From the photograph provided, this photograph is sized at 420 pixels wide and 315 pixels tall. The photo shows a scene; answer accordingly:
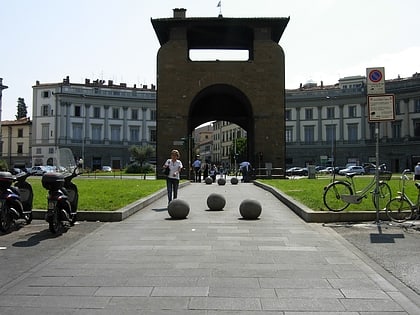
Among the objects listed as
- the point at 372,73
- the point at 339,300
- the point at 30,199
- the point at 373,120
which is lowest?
the point at 339,300

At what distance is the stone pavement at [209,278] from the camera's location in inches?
218

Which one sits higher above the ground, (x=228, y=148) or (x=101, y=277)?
(x=228, y=148)

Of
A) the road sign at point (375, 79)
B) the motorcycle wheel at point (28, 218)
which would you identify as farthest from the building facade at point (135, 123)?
the motorcycle wheel at point (28, 218)

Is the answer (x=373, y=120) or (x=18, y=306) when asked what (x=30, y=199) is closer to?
(x=18, y=306)

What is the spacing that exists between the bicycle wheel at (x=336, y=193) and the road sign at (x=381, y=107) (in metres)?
2.17

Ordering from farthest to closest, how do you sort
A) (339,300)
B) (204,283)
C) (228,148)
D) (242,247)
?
(228,148) < (242,247) < (204,283) < (339,300)

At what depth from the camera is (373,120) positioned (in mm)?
12125

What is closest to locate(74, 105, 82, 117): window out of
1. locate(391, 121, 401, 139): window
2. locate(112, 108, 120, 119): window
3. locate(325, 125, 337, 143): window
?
locate(112, 108, 120, 119): window

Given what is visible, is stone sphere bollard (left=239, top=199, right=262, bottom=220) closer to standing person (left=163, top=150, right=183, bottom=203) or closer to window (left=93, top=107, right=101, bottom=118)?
standing person (left=163, top=150, right=183, bottom=203)

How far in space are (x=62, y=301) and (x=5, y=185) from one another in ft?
18.0

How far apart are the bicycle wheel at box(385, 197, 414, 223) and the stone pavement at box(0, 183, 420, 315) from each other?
2091 mm

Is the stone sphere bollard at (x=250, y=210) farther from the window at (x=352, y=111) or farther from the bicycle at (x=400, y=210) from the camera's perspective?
the window at (x=352, y=111)

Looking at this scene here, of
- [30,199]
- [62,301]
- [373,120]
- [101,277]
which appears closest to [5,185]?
[30,199]

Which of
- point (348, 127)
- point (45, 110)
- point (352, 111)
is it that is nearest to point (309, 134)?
point (348, 127)
